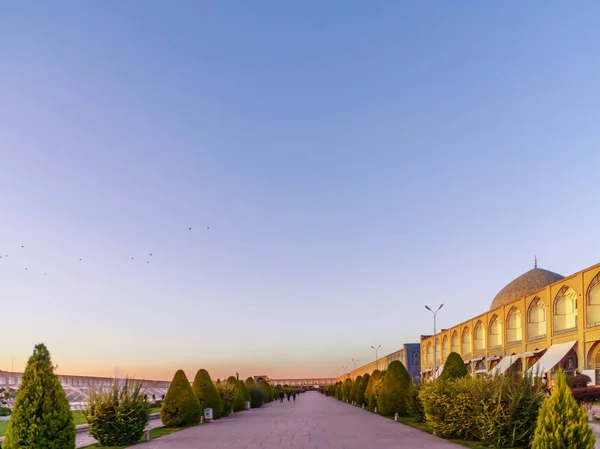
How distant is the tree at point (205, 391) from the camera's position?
28391 mm

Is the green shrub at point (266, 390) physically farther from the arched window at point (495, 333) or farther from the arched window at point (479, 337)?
the arched window at point (495, 333)

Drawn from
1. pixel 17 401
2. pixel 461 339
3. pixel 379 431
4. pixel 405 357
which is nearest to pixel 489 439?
pixel 379 431

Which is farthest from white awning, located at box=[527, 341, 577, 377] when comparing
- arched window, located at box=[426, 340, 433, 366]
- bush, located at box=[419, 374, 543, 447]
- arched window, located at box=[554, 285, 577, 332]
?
arched window, located at box=[426, 340, 433, 366]

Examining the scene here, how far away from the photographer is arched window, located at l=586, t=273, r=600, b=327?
109ft

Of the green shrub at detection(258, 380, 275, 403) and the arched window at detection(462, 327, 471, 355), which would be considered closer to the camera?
the green shrub at detection(258, 380, 275, 403)

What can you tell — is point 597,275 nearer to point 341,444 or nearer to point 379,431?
point 379,431

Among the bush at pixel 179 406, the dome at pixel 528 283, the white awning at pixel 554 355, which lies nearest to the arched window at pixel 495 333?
the dome at pixel 528 283

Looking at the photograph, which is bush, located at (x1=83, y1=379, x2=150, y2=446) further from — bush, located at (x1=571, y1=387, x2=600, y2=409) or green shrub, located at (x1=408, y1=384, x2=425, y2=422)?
bush, located at (x1=571, y1=387, x2=600, y2=409)

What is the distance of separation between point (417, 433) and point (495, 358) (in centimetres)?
3006

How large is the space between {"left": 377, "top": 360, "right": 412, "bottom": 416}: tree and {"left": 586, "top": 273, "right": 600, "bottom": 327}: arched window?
11980 millimetres

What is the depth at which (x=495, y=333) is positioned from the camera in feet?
166

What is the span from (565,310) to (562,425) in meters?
32.9

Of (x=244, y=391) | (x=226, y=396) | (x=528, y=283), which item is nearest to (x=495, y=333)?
(x=528, y=283)

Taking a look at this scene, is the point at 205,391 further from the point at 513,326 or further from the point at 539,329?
the point at 513,326
